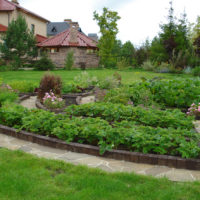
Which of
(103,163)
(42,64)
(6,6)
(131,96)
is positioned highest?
(6,6)

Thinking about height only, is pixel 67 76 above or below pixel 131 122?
below

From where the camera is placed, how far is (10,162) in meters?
3.61

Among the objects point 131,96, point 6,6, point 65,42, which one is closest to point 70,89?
point 131,96

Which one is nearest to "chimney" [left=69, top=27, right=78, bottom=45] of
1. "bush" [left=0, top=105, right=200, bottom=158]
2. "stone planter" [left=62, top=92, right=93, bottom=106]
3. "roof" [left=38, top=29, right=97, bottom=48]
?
"roof" [left=38, top=29, right=97, bottom=48]

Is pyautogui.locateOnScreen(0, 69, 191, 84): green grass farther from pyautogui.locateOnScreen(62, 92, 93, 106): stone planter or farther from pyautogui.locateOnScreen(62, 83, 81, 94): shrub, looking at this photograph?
pyautogui.locateOnScreen(62, 92, 93, 106): stone planter

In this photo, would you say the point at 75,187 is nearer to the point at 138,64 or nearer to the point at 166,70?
the point at 166,70

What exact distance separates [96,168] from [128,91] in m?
4.52

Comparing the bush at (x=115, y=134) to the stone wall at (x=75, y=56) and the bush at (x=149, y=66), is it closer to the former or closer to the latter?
the bush at (x=149, y=66)

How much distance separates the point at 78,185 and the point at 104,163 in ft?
2.79

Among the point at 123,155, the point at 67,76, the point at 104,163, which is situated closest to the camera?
the point at 104,163

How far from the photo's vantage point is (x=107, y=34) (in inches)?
1155

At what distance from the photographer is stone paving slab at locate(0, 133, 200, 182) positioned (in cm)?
340

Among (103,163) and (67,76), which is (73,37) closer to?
(67,76)

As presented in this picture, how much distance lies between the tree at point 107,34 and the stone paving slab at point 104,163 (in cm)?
2544
